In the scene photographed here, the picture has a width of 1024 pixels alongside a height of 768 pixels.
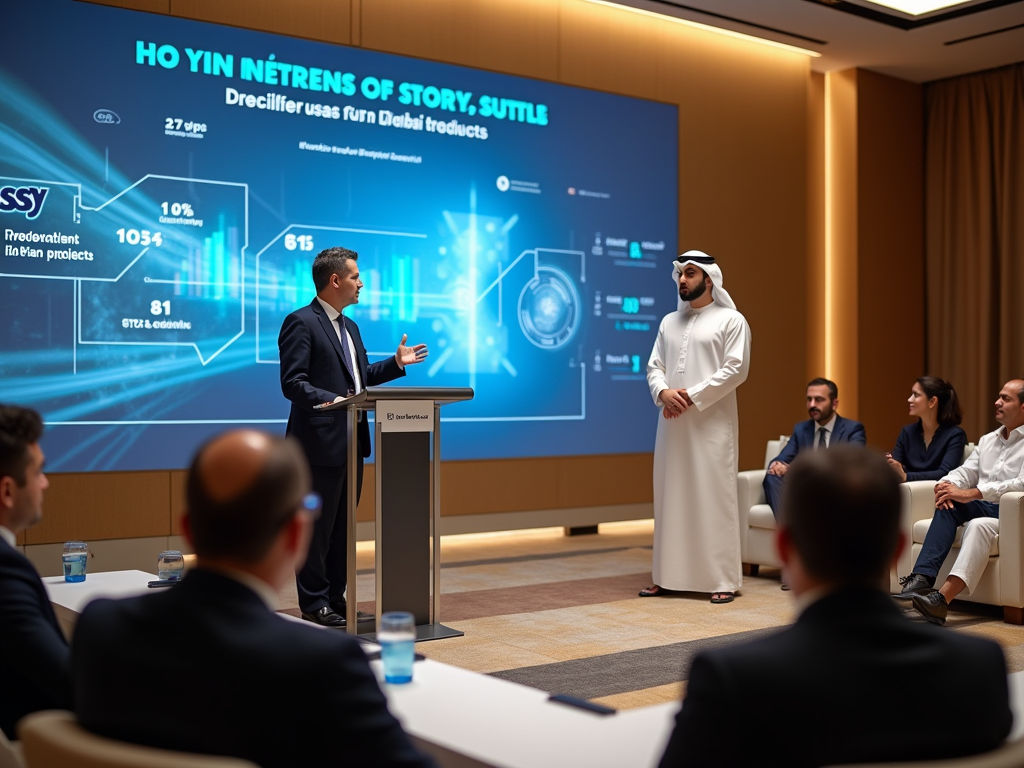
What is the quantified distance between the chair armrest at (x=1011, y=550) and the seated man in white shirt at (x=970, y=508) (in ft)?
0.24

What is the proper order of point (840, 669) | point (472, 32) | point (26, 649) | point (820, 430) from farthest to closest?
point (472, 32), point (820, 430), point (26, 649), point (840, 669)

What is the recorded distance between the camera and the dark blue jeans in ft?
16.9

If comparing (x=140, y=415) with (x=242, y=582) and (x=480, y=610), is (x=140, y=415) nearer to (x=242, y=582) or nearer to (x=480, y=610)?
(x=480, y=610)

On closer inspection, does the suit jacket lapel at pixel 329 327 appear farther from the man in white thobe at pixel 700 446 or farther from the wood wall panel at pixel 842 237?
the wood wall panel at pixel 842 237

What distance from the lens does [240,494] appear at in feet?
4.27

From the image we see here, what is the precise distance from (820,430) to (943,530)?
123 centimetres

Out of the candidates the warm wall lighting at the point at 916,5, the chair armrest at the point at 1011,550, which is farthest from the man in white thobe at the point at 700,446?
the warm wall lighting at the point at 916,5

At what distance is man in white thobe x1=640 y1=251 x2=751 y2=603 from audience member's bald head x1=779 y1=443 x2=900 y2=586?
4.31 m

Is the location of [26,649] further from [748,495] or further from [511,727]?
[748,495]

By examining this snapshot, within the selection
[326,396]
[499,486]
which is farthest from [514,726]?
[499,486]

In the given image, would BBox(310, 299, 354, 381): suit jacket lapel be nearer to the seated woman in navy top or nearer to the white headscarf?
the white headscarf

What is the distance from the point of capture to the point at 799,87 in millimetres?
9594

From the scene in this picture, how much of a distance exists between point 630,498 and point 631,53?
3554mm

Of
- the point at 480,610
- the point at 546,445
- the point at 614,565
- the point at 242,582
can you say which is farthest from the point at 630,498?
the point at 242,582
